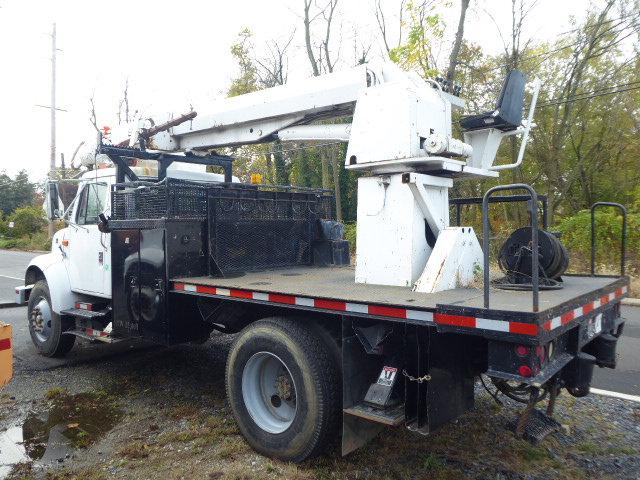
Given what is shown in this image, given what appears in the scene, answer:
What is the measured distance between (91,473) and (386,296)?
7.68ft

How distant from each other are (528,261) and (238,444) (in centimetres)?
256

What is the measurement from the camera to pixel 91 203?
20.3 ft

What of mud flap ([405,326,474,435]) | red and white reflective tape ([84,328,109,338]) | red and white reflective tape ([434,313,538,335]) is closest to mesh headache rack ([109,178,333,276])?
red and white reflective tape ([84,328,109,338])

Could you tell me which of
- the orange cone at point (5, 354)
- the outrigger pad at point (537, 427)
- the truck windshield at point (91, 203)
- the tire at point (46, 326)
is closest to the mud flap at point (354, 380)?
the outrigger pad at point (537, 427)

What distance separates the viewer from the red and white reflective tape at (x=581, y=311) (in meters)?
2.85

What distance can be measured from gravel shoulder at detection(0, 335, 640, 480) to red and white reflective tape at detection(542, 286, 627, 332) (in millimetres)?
1050

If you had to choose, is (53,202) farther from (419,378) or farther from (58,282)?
(419,378)

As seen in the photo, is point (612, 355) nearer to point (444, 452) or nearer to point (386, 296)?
point (444, 452)

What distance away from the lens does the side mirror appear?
242 inches

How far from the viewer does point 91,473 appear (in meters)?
3.66

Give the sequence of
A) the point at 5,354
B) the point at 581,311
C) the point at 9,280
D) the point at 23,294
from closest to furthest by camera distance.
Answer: the point at 581,311 < the point at 5,354 < the point at 23,294 < the point at 9,280

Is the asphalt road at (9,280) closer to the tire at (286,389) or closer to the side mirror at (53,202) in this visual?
the side mirror at (53,202)

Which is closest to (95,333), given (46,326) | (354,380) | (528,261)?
(46,326)

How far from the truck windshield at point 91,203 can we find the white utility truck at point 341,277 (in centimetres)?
2
